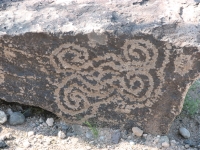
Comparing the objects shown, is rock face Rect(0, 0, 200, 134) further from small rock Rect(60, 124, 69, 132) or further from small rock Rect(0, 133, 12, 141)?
small rock Rect(0, 133, 12, 141)

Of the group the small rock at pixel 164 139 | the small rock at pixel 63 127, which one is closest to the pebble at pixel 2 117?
the small rock at pixel 63 127

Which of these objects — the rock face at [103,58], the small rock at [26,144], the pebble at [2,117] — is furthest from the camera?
the pebble at [2,117]

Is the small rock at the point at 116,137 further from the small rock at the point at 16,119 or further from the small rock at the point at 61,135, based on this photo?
the small rock at the point at 16,119

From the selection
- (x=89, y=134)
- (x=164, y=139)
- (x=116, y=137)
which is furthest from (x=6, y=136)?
(x=164, y=139)

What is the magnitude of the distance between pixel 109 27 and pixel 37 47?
0.36 m

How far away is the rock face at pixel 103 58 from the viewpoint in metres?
1.72

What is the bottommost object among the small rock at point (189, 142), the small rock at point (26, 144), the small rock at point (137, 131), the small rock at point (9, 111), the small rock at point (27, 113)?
the small rock at point (189, 142)

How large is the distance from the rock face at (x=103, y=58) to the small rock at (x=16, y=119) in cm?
9

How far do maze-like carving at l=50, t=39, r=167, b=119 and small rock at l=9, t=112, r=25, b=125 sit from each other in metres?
0.24

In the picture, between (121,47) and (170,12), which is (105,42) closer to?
(121,47)

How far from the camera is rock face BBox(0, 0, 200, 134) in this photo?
1717mm

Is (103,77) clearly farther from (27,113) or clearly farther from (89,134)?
(27,113)

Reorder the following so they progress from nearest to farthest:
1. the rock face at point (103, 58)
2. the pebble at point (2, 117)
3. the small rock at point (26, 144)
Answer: the rock face at point (103, 58) < the small rock at point (26, 144) < the pebble at point (2, 117)

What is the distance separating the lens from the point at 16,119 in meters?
2.05
